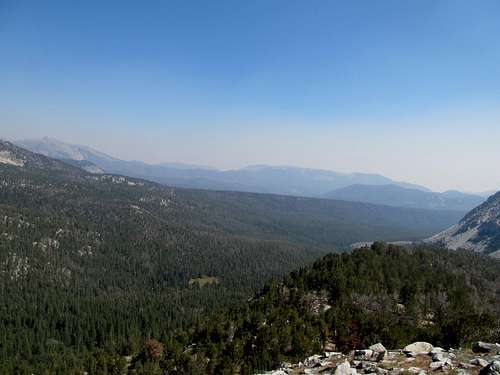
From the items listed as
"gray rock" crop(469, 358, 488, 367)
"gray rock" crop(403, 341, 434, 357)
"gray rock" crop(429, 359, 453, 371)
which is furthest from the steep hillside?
"gray rock" crop(429, 359, 453, 371)

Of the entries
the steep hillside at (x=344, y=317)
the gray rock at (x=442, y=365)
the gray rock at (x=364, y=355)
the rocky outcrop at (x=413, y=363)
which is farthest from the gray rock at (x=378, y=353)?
the steep hillside at (x=344, y=317)

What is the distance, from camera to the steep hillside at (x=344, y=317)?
2776 inches

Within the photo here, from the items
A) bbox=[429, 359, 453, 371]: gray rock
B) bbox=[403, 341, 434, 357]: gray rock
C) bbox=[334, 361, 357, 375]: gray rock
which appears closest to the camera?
bbox=[334, 361, 357, 375]: gray rock

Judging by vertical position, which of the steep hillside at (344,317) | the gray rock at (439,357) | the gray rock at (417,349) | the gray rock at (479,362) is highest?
the gray rock at (479,362)

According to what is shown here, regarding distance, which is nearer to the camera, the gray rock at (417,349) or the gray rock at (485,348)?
the gray rock at (485,348)

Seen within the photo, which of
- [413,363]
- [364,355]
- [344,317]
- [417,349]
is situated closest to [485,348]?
[417,349]

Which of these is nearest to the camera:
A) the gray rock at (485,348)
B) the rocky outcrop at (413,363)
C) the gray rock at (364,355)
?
the rocky outcrop at (413,363)

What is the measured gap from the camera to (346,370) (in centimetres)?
3091

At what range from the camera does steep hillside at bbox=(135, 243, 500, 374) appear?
231ft

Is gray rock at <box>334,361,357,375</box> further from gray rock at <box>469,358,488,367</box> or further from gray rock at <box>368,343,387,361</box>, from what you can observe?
gray rock at <box>469,358,488,367</box>

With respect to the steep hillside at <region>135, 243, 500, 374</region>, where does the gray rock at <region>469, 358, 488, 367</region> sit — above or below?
above

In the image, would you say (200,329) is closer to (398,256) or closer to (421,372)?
(398,256)

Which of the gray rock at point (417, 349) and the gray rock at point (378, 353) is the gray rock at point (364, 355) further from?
the gray rock at point (417, 349)

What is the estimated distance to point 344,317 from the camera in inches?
3334
